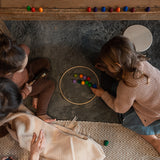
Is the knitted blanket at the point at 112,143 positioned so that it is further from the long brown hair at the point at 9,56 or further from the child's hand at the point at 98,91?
the long brown hair at the point at 9,56

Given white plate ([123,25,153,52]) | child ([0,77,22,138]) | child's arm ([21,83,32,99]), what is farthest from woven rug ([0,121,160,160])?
white plate ([123,25,153,52])

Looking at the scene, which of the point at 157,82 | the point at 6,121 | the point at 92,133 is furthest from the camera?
the point at 92,133

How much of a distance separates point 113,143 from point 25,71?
81cm

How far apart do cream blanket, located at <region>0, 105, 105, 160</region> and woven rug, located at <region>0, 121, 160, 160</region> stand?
0.06 meters

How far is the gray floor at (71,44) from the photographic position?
122cm

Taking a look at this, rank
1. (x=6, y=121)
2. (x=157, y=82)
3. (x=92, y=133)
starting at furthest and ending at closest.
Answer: (x=92, y=133) → (x=6, y=121) → (x=157, y=82)

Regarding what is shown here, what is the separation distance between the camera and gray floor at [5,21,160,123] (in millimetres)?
1218

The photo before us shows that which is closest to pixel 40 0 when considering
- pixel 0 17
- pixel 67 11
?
pixel 67 11

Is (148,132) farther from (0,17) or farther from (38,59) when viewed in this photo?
(0,17)

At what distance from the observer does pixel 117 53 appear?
0.82 m

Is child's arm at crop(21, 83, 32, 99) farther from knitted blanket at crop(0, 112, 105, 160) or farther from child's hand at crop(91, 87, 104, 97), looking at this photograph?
child's hand at crop(91, 87, 104, 97)

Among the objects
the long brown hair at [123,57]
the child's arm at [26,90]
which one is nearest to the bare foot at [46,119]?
the child's arm at [26,90]

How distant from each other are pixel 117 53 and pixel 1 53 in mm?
586

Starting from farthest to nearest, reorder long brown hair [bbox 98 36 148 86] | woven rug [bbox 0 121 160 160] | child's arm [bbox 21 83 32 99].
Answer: woven rug [bbox 0 121 160 160], child's arm [bbox 21 83 32 99], long brown hair [bbox 98 36 148 86]
